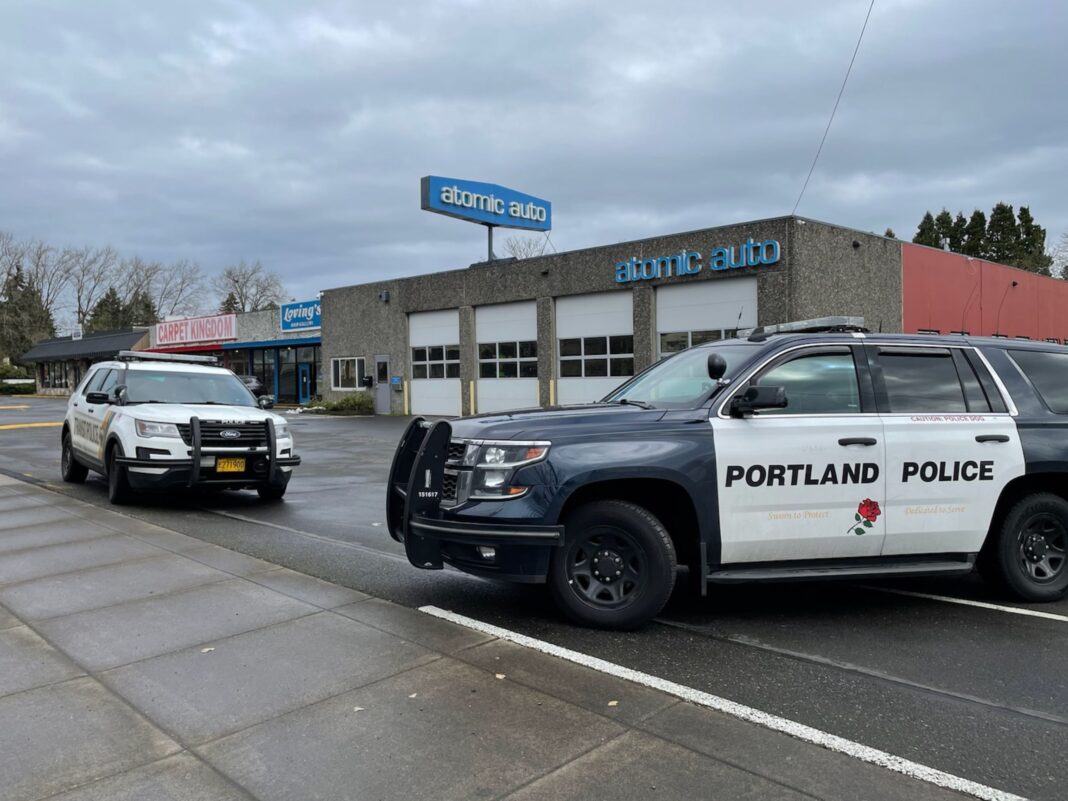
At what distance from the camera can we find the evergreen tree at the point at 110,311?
88.1 meters

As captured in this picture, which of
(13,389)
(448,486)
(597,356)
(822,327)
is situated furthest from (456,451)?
(13,389)

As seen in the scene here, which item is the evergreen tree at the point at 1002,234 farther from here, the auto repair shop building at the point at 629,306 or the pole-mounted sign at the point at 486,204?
the pole-mounted sign at the point at 486,204

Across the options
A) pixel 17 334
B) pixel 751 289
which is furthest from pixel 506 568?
pixel 17 334

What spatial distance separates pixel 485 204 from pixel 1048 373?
2739 centimetres

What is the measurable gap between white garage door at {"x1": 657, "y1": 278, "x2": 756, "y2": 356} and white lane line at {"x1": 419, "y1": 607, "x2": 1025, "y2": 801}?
17.1 metres

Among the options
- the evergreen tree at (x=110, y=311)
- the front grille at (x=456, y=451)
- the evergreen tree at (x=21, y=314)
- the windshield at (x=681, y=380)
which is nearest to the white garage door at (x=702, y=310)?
the windshield at (x=681, y=380)

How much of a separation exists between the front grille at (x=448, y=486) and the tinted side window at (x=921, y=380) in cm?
289

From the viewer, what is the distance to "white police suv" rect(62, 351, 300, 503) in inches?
363

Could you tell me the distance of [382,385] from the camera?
109 ft

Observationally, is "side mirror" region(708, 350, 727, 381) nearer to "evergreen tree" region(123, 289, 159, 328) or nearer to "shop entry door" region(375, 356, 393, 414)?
"shop entry door" region(375, 356, 393, 414)

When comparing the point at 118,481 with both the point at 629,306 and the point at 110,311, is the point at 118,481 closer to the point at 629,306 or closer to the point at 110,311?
the point at 629,306

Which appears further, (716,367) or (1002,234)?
(1002,234)

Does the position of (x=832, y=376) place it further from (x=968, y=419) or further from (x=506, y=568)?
(x=506, y=568)

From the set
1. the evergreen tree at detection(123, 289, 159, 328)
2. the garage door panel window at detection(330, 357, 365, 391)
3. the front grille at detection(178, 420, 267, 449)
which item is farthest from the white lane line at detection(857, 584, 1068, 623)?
the evergreen tree at detection(123, 289, 159, 328)
